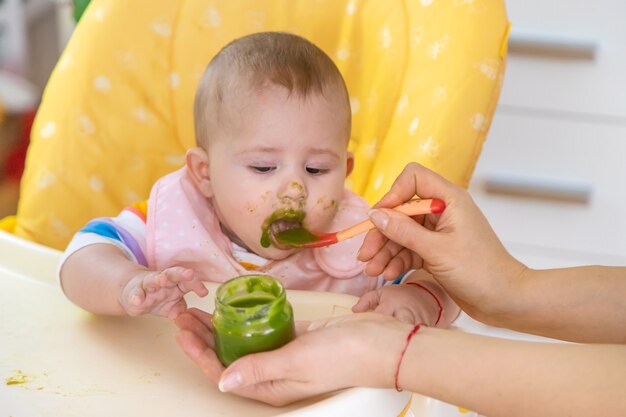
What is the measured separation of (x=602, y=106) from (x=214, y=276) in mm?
1167

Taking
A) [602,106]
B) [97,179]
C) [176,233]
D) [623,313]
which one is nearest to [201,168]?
[176,233]

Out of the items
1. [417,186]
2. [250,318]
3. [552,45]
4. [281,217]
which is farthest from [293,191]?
[552,45]

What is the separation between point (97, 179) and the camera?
1.19 metres

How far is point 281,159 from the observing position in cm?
92

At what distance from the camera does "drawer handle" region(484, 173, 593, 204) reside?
1844 mm

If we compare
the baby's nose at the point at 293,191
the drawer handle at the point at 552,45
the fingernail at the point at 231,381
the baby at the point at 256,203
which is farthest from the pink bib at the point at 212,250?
the drawer handle at the point at 552,45

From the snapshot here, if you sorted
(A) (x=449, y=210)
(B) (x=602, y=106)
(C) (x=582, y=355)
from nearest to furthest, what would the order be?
(C) (x=582, y=355) → (A) (x=449, y=210) → (B) (x=602, y=106)

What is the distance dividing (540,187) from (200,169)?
1.09 meters

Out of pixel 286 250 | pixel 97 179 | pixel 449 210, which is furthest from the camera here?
pixel 97 179

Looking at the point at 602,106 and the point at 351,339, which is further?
the point at 602,106

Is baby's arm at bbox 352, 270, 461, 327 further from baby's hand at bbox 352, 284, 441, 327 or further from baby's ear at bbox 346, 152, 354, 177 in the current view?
baby's ear at bbox 346, 152, 354, 177

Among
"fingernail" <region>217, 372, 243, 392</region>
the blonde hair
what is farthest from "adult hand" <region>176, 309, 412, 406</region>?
the blonde hair

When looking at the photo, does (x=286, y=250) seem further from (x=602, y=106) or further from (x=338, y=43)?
(x=602, y=106)

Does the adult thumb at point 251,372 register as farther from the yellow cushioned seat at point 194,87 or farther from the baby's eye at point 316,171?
the yellow cushioned seat at point 194,87
